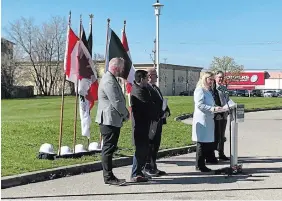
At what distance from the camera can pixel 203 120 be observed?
865cm

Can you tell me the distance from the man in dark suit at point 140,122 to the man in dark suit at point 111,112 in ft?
0.82

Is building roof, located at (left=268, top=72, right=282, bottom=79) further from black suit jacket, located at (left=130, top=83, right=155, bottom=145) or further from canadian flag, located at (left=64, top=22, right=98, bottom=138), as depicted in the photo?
black suit jacket, located at (left=130, top=83, right=155, bottom=145)

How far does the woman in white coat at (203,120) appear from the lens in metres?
8.61

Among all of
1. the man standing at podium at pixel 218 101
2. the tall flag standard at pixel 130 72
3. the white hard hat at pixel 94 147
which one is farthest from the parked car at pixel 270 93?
the white hard hat at pixel 94 147

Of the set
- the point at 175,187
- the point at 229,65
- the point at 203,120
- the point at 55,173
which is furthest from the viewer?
the point at 229,65

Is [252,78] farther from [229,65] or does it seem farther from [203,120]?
[203,120]

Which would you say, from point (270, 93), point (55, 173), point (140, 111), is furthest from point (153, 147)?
point (270, 93)

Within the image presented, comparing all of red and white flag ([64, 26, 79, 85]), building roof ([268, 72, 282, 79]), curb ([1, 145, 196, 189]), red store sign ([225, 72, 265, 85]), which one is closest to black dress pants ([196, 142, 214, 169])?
curb ([1, 145, 196, 189])

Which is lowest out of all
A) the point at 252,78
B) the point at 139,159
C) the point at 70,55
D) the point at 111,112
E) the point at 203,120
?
the point at 139,159

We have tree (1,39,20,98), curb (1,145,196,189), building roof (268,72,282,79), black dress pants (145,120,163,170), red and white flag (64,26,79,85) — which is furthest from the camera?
building roof (268,72,282,79)

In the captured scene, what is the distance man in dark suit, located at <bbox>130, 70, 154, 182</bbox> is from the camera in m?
7.82

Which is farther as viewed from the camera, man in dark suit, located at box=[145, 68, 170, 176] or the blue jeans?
man in dark suit, located at box=[145, 68, 170, 176]

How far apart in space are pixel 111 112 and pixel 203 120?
6.29 ft

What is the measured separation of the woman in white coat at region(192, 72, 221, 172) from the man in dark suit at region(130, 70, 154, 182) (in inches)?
43.9
